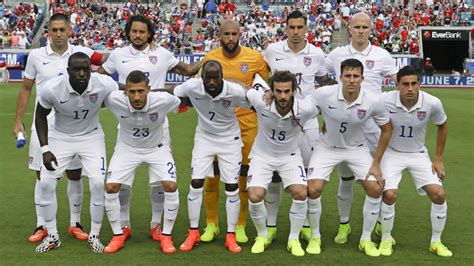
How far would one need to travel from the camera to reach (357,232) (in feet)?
26.0

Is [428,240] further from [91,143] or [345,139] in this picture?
[91,143]

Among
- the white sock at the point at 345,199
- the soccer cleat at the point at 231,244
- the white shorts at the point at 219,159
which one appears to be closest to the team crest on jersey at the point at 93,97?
the white shorts at the point at 219,159

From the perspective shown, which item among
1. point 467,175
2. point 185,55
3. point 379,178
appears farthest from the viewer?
point 185,55

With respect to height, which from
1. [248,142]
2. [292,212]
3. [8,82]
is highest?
[248,142]

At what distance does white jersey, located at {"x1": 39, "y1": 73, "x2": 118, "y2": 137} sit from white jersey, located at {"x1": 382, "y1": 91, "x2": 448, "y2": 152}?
325cm

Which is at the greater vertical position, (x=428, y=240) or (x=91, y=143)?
(x=91, y=143)

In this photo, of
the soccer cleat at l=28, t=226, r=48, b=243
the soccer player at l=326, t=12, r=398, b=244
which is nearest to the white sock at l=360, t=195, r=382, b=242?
the soccer player at l=326, t=12, r=398, b=244

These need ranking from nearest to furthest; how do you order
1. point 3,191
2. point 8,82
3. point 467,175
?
point 3,191 < point 467,175 < point 8,82

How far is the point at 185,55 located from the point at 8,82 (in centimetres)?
832

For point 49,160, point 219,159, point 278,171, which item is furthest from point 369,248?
point 49,160

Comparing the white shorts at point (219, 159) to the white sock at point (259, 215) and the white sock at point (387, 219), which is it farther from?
the white sock at point (387, 219)

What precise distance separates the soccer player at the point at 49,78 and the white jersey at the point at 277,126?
223 cm

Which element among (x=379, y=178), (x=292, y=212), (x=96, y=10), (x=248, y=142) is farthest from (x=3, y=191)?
(x=96, y=10)

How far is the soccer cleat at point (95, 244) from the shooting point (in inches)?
272
